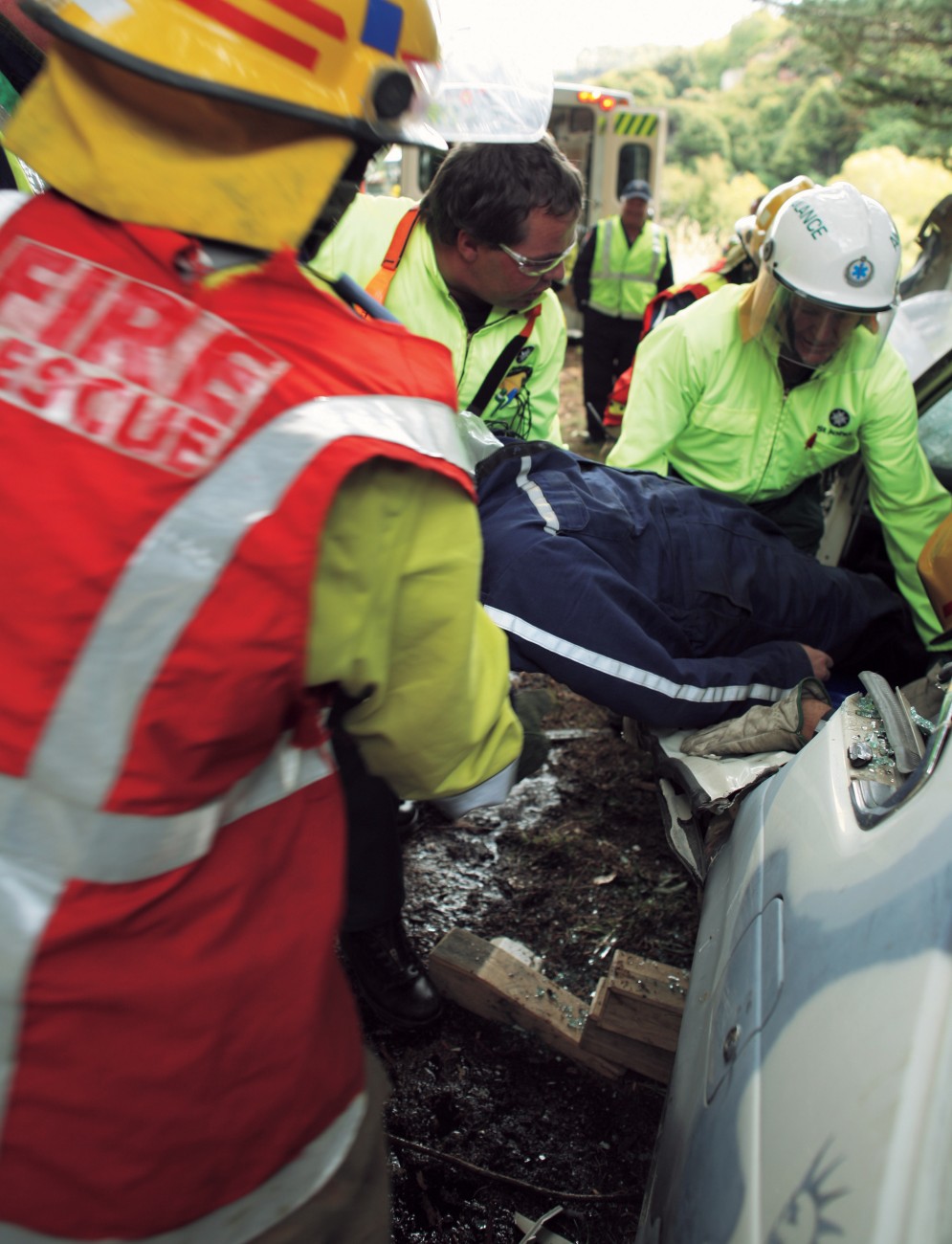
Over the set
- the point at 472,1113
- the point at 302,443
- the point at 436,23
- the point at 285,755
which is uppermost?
the point at 436,23

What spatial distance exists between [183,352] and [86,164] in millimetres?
210

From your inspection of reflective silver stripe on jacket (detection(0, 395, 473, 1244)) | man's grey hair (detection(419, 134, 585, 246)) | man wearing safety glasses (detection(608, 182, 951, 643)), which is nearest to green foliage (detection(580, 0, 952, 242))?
man wearing safety glasses (detection(608, 182, 951, 643))

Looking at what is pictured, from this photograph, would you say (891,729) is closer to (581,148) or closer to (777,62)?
(581,148)

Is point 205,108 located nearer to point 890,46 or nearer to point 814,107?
point 890,46

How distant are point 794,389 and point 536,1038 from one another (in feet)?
7.21

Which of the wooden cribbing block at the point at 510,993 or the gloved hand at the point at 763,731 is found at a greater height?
the gloved hand at the point at 763,731

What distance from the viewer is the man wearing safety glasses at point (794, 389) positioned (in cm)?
277

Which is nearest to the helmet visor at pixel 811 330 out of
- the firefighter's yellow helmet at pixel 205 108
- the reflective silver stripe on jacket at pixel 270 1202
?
the firefighter's yellow helmet at pixel 205 108

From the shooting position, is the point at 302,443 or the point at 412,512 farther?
the point at 412,512

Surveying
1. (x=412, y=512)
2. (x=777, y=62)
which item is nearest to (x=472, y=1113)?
(x=412, y=512)

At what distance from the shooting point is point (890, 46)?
924cm

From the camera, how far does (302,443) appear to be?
0.85 meters

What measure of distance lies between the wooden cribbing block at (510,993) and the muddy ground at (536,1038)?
0.08 meters

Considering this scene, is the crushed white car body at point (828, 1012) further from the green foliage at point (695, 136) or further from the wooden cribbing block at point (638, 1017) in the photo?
the green foliage at point (695, 136)
